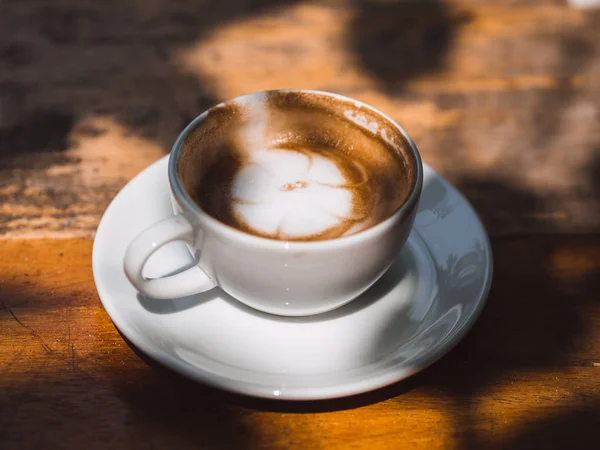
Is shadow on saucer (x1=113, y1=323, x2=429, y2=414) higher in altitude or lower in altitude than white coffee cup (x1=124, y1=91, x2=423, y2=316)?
lower

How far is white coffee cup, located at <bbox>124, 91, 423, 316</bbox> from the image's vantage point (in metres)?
0.78

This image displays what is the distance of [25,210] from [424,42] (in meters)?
0.99

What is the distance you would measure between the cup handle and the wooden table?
10 cm

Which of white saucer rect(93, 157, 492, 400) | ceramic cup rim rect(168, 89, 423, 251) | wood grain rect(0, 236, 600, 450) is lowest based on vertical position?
wood grain rect(0, 236, 600, 450)

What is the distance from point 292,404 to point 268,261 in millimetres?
174

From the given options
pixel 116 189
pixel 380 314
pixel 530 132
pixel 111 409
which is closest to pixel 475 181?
pixel 530 132

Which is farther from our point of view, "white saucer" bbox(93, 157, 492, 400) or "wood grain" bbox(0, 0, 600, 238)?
A: "wood grain" bbox(0, 0, 600, 238)

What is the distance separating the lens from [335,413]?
0.81 metres

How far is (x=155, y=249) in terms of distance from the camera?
81cm

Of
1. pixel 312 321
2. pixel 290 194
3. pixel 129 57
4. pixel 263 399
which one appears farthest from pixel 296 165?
pixel 129 57

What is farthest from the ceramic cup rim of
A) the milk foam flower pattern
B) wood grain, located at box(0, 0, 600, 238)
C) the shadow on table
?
the shadow on table

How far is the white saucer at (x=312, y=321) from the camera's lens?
2.54ft

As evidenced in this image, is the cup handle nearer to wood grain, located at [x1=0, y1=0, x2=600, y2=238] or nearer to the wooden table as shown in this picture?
the wooden table

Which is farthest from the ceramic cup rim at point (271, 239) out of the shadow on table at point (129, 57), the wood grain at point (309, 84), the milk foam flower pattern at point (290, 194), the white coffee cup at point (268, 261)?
the shadow on table at point (129, 57)
